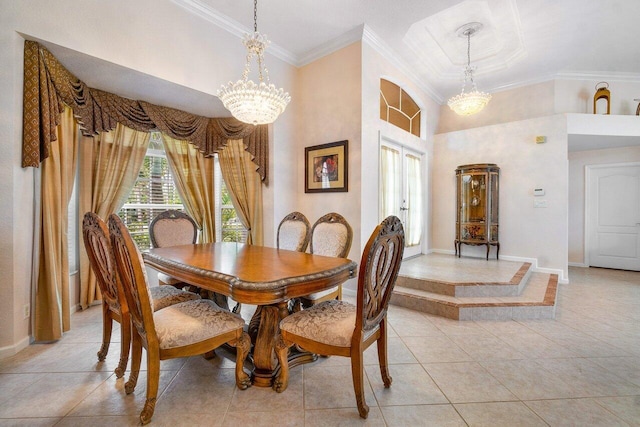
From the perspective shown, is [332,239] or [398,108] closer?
[332,239]

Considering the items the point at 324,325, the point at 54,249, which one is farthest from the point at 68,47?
the point at 324,325

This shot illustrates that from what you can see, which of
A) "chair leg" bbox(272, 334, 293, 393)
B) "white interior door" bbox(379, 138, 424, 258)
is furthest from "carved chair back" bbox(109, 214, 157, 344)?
"white interior door" bbox(379, 138, 424, 258)

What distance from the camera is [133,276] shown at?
1455mm

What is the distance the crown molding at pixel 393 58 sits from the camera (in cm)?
366

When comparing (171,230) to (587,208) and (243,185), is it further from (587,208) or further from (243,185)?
(587,208)

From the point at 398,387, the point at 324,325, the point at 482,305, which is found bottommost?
the point at 398,387

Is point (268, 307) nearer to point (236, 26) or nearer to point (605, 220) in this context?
point (236, 26)

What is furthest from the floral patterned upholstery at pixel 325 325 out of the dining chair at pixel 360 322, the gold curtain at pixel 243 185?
the gold curtain at pixel 243 185

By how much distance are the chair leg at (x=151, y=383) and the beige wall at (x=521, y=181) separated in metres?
5.15

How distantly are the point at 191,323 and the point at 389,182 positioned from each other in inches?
137

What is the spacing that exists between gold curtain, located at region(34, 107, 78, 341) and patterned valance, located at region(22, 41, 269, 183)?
16cm

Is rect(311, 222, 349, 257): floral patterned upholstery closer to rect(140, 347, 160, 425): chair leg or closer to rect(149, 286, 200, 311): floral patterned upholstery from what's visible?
rect(149, 286, 200, 311): floral patterned upholstery

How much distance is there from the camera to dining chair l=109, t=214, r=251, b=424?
145cm

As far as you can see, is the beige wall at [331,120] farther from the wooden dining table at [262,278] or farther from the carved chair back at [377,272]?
the carved chair back at [377,272]
